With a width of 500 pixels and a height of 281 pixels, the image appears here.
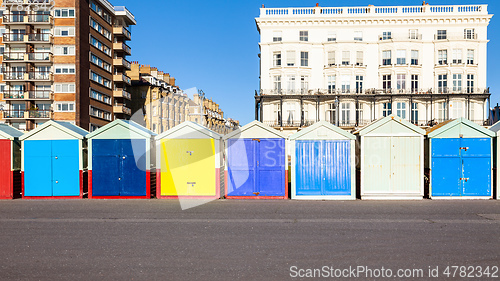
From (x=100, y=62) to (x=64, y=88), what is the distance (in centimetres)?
707

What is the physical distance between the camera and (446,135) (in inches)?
604

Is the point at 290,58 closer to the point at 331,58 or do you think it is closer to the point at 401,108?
the point at 331,58

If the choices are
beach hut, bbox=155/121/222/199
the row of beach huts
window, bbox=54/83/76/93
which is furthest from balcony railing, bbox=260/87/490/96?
beach hut, bbox=155/121/222/199

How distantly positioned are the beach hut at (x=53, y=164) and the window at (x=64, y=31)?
117 feet

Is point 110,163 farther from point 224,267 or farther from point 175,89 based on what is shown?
point 175,89

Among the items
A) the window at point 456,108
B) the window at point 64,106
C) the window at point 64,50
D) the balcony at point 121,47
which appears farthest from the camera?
the balcony at point 121,47

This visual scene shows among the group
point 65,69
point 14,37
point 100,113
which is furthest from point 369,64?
point 14,37

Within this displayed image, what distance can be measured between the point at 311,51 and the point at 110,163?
39155 millimetres

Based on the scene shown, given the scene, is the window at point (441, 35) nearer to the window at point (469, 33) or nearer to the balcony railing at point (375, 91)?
the window at point (469, 33)

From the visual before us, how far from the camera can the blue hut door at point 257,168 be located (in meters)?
15.6

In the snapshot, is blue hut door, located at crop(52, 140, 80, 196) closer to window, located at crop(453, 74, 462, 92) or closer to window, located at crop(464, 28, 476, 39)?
window, located at crop(453, 74, 462, 92)

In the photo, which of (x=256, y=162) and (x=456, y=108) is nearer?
(x=256, y=162)

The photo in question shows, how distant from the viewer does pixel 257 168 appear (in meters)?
15.6

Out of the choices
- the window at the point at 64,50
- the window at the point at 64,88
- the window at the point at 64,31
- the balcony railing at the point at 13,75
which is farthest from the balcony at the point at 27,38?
the window at the point at 64,88
